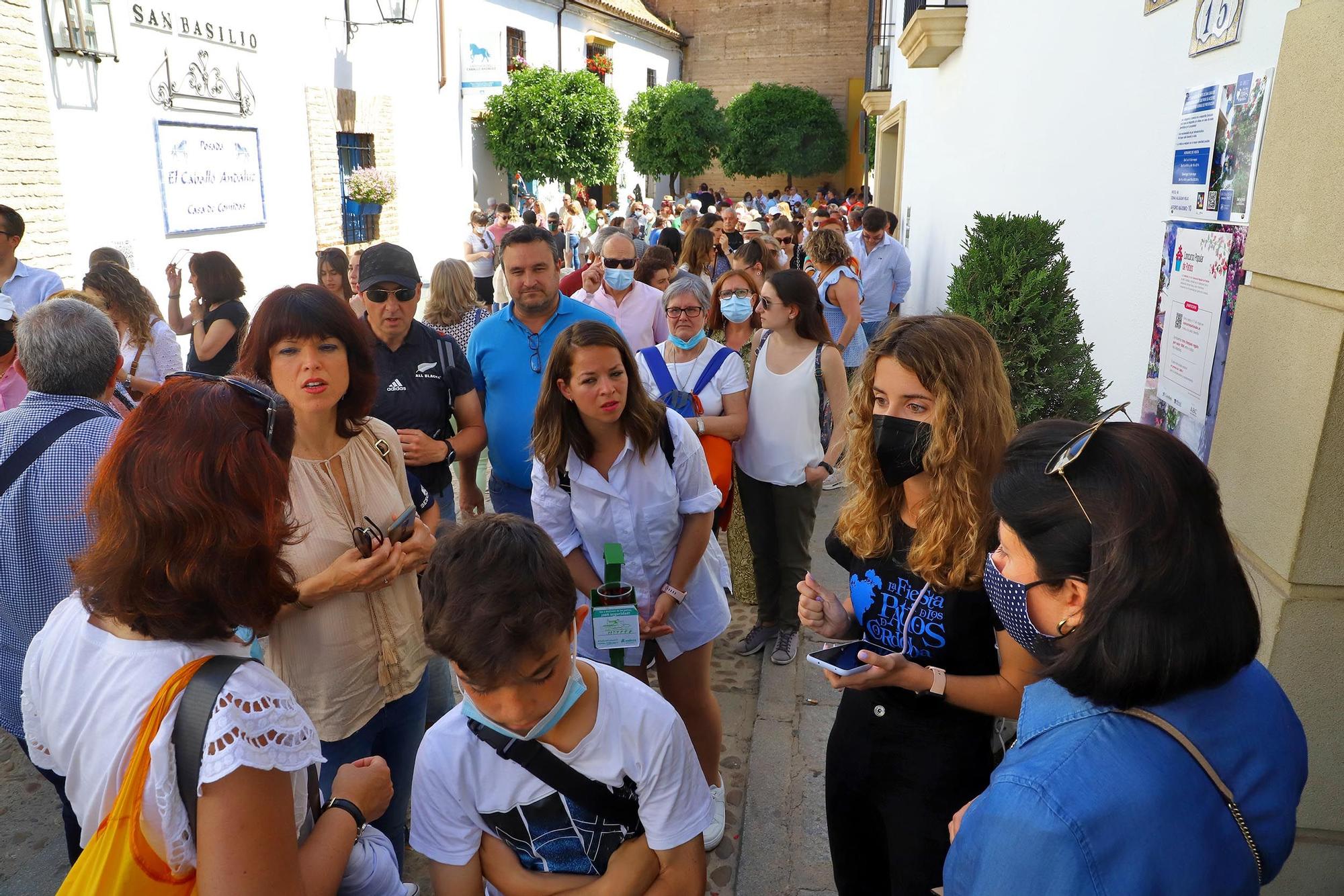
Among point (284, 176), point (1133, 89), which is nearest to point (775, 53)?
point (284, 176)

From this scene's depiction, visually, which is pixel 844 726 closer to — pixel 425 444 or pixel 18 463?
pixel 425 444

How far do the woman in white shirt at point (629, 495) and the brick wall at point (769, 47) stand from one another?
111 ft

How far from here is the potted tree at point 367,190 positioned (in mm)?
14180

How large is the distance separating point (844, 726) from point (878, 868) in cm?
38

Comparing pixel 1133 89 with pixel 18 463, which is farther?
pixel 1133 89

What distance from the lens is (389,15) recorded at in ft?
45.7

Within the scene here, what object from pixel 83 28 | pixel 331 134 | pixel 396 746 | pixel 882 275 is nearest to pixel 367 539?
pixel 396 746

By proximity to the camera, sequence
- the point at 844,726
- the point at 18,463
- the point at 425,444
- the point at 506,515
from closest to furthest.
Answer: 1. the point at 506,515
2. the point at 844,726
3. the point at 18,463
4. the point at 425,444

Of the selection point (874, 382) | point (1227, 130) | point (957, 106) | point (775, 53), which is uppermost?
point (775, 53)

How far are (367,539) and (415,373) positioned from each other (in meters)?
1.46

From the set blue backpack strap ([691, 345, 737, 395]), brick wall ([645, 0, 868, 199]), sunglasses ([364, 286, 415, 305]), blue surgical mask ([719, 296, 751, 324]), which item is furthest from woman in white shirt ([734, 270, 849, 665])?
brick wall ([645, 0, 868, 199])

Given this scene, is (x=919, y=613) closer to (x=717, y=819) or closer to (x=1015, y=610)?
(x=1015, y=610)

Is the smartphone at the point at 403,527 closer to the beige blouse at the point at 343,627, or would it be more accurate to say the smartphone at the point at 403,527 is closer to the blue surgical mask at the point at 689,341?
the beige blouse at the point at 343,627

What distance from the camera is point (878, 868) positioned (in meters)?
2.23
